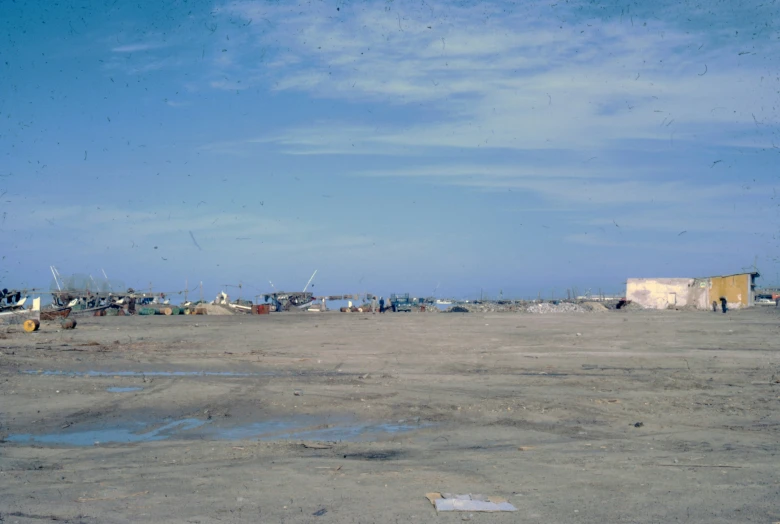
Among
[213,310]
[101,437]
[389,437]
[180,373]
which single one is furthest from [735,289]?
[101,437]

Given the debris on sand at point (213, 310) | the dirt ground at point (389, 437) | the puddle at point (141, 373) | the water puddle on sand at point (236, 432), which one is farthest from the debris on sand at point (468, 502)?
the debris on sand at point (213, 310)

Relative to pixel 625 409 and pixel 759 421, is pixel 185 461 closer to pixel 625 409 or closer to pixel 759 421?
pixel 625 409

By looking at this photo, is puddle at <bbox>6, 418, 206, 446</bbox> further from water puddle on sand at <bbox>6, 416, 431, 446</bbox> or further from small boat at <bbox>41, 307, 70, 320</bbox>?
small boat at <bbox>41, 307, 70, 320</bbox>

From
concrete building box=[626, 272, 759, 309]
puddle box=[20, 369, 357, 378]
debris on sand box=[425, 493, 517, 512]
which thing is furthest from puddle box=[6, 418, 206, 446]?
concrete building box=[626, 272, 759, 309]

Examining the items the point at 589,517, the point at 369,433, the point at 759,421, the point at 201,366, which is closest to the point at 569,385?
the point at 759,421

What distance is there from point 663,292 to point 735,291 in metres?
5.66

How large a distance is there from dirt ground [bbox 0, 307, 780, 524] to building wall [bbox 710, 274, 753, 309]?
43226mm

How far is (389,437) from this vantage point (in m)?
8.98

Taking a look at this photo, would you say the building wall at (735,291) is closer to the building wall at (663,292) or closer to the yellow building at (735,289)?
the yellow building at (735,289)

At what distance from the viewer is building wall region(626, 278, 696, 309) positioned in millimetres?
59125

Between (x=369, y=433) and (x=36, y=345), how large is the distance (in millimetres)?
18114

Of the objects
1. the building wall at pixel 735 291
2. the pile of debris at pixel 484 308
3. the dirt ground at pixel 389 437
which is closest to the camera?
the dirt ground at pixel 389 437

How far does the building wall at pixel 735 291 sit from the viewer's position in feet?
188

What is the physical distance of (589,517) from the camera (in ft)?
18.2
